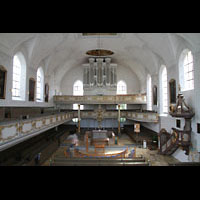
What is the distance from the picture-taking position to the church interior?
337 inches

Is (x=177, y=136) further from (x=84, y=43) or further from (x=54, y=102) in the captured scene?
(x=54, y=102)

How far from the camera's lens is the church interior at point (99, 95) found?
8570 mm

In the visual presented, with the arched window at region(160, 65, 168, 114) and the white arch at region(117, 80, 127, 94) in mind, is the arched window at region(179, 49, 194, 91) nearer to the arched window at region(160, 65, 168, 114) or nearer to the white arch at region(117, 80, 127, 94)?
the arched window at region(160, 65, 168, 114)

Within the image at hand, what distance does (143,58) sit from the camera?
56.4ft

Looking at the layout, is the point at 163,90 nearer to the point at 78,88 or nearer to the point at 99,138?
the point at 99,138

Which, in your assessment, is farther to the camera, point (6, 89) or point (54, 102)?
point (54, 102)

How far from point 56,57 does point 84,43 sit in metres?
3.96

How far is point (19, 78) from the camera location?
12.4 meters

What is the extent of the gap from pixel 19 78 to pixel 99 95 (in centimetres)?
1103

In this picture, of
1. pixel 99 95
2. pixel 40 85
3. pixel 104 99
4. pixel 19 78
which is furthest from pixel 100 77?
pixel 19 78

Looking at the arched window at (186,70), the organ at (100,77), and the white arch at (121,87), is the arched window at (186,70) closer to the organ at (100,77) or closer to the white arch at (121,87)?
the organ at (100,77)

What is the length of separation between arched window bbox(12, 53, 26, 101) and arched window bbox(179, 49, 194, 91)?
12.9 m
